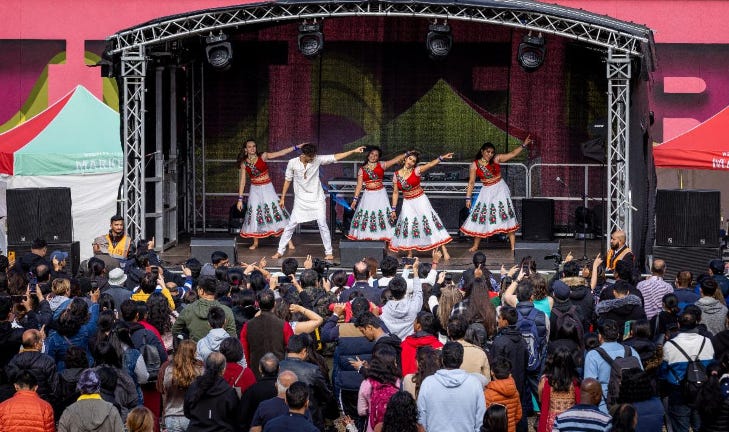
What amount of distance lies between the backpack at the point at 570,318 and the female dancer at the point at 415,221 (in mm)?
6249

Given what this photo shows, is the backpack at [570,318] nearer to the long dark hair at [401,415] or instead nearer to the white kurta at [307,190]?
the long dark hair at [401,415]

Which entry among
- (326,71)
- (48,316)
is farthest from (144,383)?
(326,71)

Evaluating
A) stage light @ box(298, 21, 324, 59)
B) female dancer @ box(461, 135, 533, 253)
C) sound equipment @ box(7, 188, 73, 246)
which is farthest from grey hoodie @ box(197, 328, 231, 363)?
female dancer @ box(461, 135, 533, 253)

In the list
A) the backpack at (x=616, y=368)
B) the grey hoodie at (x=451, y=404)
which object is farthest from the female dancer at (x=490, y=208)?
the grey hoodie at (x=451, y=404)

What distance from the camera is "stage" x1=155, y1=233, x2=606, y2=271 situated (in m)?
14.5

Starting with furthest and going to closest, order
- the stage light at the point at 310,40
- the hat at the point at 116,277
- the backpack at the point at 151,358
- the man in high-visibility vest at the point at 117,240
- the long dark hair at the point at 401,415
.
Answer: the stage light at the point at 310,40, the man in high-visibility vest at the point at 117,240, the hat at the point at 116,277, the backpack at the point at 151,358, the long dark hair at the point at 401,415

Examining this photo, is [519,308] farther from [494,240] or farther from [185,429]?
[494,240]

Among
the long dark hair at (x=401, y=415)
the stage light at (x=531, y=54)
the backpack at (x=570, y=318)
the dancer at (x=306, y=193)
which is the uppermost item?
the stage light at (x=531, y=54)

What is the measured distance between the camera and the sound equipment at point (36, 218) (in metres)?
14.7

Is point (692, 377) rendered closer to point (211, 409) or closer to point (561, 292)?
point (561, 292)

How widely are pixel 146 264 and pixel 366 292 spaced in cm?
237

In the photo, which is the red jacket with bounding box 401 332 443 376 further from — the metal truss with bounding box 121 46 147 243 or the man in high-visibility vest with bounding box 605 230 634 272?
the metal truss with bounding box 121 46 147 243

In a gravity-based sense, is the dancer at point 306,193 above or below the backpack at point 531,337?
above

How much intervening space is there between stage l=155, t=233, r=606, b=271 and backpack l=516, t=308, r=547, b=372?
18.0 feet
